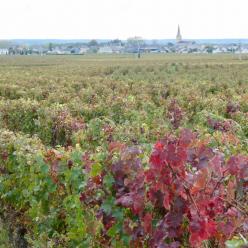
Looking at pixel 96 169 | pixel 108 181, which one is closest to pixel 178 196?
pixel 108 181

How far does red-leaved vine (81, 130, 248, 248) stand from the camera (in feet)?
10.8

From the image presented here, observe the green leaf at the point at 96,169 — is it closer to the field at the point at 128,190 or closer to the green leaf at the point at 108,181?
the field at the point at 128,190

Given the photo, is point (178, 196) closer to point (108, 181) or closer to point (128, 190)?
point (128, 190)

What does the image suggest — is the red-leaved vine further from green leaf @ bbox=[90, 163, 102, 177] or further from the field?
green leaf @ bbox=[90, 163, 102, 177]

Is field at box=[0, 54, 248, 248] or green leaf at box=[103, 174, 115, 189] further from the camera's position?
green leaf at box=[103, 174, 115, 189]

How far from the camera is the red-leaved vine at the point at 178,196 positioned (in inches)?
130

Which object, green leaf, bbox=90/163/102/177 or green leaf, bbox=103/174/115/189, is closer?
green leaf, bbox=103/174/115/189

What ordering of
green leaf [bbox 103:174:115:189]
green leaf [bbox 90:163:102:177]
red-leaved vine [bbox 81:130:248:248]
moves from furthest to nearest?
green leaf [bbox 90:163:102:177] → green leaf [bbox 103:174:115:189] → red-leaved vine [bbox 81:130:248:248]

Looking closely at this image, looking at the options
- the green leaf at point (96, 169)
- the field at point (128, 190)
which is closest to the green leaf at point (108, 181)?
the field at point (128, 190)

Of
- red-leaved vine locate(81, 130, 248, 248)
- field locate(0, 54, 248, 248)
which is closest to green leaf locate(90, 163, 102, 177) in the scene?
field locate(0, 54, 248, 248)

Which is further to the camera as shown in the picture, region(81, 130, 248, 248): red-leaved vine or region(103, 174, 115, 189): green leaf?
region(103, 174, 115, 189): green leaf

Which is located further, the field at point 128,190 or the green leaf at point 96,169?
the green leaf at point 96,169

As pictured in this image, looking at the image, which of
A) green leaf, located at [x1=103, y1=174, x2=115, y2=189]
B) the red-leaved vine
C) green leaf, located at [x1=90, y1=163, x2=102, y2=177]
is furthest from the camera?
green leaf, located at [x1=90, y1=163, x2=102, y2=177]

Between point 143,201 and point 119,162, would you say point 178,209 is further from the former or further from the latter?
point 119,162
